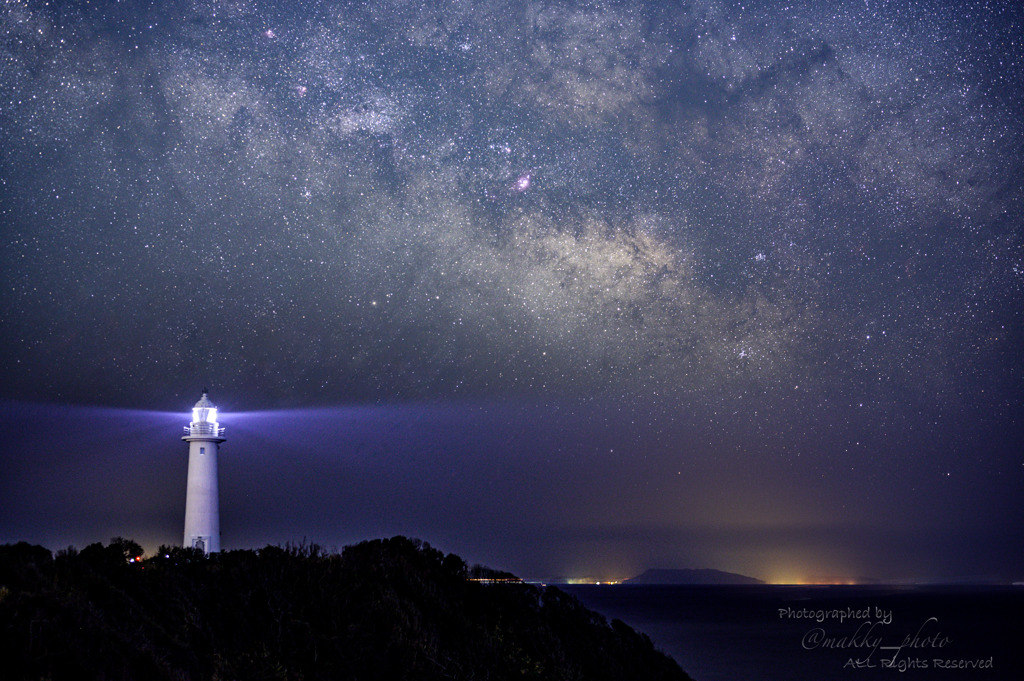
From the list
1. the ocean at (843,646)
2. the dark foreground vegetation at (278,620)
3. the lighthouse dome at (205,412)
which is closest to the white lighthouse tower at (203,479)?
the lighthouse dome at (205,412)

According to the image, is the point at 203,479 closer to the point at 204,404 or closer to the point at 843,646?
the point at 204,404

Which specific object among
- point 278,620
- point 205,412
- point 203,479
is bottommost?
point 278,620

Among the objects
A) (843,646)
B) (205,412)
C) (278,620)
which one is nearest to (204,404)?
(205,412)

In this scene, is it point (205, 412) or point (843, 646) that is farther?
point (843, 646)

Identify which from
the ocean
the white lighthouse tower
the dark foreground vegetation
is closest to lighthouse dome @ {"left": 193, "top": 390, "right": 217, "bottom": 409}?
the white lighthouse tower

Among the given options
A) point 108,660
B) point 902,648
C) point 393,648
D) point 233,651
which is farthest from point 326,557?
point 902,648

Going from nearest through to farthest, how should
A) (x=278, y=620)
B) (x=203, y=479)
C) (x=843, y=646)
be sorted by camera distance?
(x=278, y=620)
(x=203, y=479)
(x=843, y=646)

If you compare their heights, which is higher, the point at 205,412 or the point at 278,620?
the point at 205,412
